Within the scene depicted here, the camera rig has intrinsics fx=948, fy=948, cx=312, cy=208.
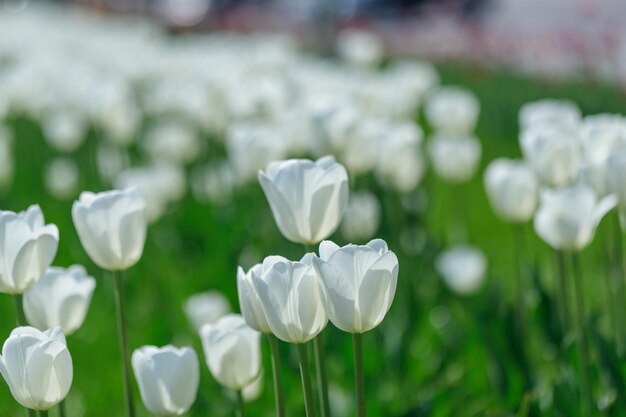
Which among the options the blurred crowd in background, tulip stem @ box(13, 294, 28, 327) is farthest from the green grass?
the blurred crowd in background

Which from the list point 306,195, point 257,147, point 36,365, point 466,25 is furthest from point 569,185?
point 466,25

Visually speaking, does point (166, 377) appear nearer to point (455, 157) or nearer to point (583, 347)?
point (583, 347)

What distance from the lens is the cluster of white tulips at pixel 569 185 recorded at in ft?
5.76

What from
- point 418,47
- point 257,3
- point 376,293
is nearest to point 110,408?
point 376,293

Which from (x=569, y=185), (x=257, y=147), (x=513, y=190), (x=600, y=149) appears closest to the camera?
(x=600, y=149)

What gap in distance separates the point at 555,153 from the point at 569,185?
3.9 inches

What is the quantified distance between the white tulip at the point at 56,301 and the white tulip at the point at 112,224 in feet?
0.21

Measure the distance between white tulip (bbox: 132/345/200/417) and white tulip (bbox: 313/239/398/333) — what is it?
0.94ft

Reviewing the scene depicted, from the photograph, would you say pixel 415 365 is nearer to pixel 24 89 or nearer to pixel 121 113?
pixel 121 113

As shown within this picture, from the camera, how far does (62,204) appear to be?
481 cm

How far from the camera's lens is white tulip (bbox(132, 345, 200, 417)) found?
140cm

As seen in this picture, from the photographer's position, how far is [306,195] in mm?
1461

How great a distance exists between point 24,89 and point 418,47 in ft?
25.9

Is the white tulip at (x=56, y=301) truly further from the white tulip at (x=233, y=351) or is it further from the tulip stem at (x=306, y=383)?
the tulip stem at (x=306, y=383)
